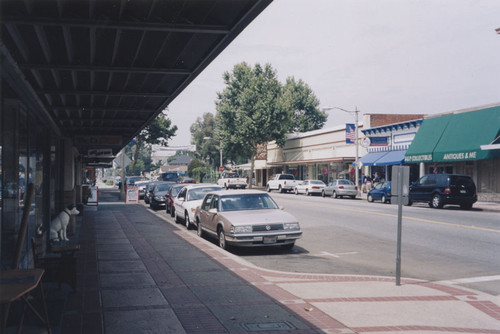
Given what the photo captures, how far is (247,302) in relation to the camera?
7344 mm

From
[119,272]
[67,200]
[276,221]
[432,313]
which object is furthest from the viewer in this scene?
[67,200]

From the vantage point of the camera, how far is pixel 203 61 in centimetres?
749

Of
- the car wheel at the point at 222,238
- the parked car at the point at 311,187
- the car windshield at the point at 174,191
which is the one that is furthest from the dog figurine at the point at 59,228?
the parked car at the point at 311,187

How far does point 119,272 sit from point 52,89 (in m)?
3.77

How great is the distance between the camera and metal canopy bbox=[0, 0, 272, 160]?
5.63 meters

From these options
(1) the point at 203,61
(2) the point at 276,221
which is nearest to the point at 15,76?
(1) the point at 203,61

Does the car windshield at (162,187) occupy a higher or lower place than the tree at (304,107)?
lower

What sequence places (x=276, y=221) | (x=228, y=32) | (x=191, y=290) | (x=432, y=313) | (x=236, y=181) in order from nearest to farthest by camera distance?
(x=228, y=32), (x=432, y=313), (x=191, y=290), (x=276, y=221), (x=236, y=181)

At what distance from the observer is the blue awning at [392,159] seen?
38625 mm

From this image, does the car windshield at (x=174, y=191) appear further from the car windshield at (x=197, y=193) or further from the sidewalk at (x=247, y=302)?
the sidewalk at (x=247, y=302)

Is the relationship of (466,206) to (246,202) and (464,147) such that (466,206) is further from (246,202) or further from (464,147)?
(246,202)

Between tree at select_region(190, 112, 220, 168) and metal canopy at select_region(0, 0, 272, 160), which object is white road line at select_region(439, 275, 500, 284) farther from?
tree at select_region(190, 112, 220, 168)

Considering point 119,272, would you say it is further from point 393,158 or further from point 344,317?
point 393,158

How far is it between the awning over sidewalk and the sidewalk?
79.2 feet
